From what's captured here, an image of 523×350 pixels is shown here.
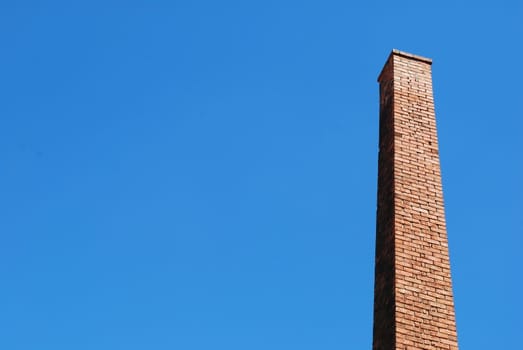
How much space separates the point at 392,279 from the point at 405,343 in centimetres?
65

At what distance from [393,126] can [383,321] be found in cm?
230

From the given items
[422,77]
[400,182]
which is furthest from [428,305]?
[422,77]

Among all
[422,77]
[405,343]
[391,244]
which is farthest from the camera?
[422,77]

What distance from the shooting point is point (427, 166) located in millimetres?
6570

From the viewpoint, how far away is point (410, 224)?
6.00 meters

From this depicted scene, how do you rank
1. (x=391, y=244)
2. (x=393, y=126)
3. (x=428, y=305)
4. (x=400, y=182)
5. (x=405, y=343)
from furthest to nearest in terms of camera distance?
1. (x=393, y=126)
2. (x=400, y=182)
3. (x=391, y=244)
4. (x=428, y=305)
5. (x=405, y=343)

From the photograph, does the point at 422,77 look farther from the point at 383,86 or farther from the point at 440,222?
the point at 440,222

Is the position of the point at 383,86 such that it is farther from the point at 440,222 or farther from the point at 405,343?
the point at 405,343

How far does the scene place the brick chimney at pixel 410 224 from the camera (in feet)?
17.7

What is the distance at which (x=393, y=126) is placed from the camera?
6812 mm

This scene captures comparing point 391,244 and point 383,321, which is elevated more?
point 391,244

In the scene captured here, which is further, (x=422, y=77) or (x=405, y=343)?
(x=422, y=77)

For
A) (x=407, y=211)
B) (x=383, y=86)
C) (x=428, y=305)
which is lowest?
(x=428, y=305)

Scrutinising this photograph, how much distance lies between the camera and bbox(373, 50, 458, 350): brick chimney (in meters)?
5.39
